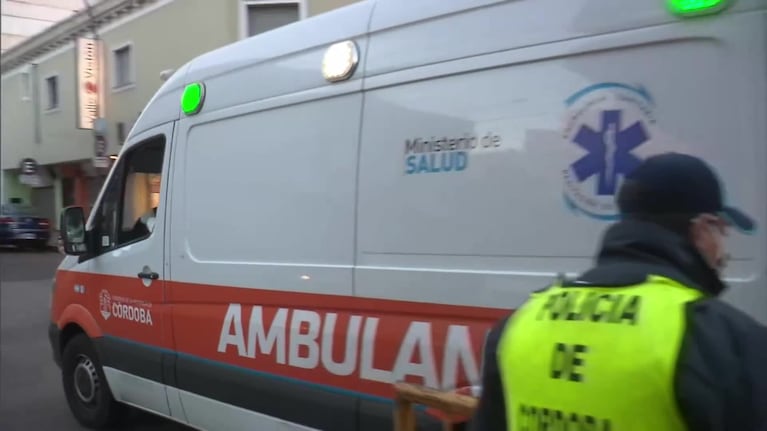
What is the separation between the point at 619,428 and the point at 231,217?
292 centimetres

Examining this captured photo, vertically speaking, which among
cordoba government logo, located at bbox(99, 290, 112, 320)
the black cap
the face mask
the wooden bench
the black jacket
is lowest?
cordoba government logo, located at bbox(99, 290, 112, 320)

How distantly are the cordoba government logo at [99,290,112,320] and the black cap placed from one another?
4114mm

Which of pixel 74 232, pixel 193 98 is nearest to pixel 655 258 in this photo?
pixel 193 98

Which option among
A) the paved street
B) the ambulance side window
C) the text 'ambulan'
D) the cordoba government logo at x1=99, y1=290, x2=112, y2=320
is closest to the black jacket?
the text 'ambulan'

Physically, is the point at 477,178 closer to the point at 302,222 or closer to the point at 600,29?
the point at 600,29

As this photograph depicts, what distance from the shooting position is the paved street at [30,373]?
5500 mm

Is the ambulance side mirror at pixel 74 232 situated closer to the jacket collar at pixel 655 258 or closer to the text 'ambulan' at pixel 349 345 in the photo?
the text 'ambulan' at pixel 349 345

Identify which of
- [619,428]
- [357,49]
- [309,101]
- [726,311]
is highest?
[357,49]

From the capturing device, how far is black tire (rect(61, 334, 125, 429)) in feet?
16.6

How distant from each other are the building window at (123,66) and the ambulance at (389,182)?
1626 cm

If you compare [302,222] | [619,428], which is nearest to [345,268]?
[302,222]

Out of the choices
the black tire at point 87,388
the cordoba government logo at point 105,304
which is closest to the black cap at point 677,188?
the cordoba government logo at point 105,304

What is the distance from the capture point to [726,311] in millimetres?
1280

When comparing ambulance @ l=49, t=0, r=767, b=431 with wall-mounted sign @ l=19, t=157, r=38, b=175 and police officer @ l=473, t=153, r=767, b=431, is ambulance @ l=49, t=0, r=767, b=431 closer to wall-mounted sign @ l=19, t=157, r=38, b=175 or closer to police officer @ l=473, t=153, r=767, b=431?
police officer @ l=473, t=153, r=767, b=431
